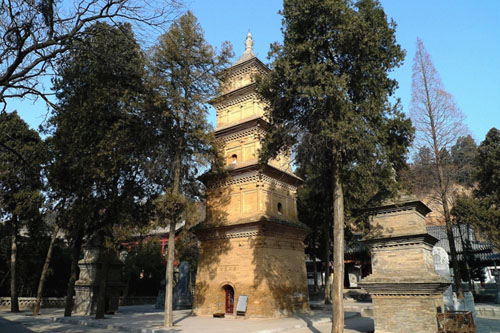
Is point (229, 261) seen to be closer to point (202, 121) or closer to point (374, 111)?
point (202, 121)

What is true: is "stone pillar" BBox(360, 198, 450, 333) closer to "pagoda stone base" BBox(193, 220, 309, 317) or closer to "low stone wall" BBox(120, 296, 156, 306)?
"pagoda stone base" BBox(193, 220, 309, 317)

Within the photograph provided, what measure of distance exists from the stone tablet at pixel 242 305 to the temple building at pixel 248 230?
140mm

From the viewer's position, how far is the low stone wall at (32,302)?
79.5 feet

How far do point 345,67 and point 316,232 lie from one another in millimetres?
19891

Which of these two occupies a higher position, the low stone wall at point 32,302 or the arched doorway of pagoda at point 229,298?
the arched doorway of pagoda at point 229,298

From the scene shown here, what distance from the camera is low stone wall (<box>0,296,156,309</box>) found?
2430 centimetres

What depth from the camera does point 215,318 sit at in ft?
52.2

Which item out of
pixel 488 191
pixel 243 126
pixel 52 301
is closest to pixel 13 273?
pixel 52 301

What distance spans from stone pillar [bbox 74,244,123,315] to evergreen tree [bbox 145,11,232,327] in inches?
328

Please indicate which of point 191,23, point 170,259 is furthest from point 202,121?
→ point 170,259

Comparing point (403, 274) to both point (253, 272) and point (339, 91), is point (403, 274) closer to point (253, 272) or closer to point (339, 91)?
point (339, 91)

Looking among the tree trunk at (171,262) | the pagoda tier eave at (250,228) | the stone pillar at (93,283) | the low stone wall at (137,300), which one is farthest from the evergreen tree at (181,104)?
the low stone wall at (137,300)

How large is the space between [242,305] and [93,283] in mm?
10338

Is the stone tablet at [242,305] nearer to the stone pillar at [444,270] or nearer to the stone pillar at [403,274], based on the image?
the stone pillar at [403,274]
